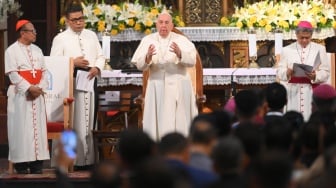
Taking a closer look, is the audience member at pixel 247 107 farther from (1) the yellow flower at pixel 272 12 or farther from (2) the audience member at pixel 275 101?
(1) the yellow flower at pixel 272 12

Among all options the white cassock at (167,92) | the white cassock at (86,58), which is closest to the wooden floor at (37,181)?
the white cassock at (167,92)

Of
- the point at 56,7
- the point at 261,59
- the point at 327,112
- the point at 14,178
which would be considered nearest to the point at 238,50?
the point at 261,59

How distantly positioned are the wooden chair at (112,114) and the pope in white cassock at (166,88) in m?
1.36

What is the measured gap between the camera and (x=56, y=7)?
19.0 meters

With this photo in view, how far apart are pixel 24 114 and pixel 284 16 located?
4921 millimetres

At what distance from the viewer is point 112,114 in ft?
53.6

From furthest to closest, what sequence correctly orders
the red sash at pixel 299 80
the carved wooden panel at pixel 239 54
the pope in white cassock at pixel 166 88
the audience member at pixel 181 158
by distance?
the carved wooden panel at pixel 239 54
the red sash at pixel 299 80
the pope in white cassock at pixel 166 88
the audience member at pixel 181 158

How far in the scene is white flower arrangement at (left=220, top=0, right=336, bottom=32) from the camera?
1702cm

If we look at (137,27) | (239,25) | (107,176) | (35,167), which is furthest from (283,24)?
(107,176)

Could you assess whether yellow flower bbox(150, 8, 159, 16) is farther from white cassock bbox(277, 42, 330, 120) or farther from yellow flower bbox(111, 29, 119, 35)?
white cassock bbox(277, 42, 330, 120)

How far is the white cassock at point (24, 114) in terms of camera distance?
45.5 ft

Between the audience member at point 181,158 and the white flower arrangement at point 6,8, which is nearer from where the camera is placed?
the audience member at point 181,158

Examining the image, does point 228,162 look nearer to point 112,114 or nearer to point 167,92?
point 167,92

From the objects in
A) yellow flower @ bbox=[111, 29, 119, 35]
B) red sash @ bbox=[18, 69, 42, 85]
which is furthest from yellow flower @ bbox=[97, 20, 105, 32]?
red sash @ bbox=[18, 69, 42, 85]
